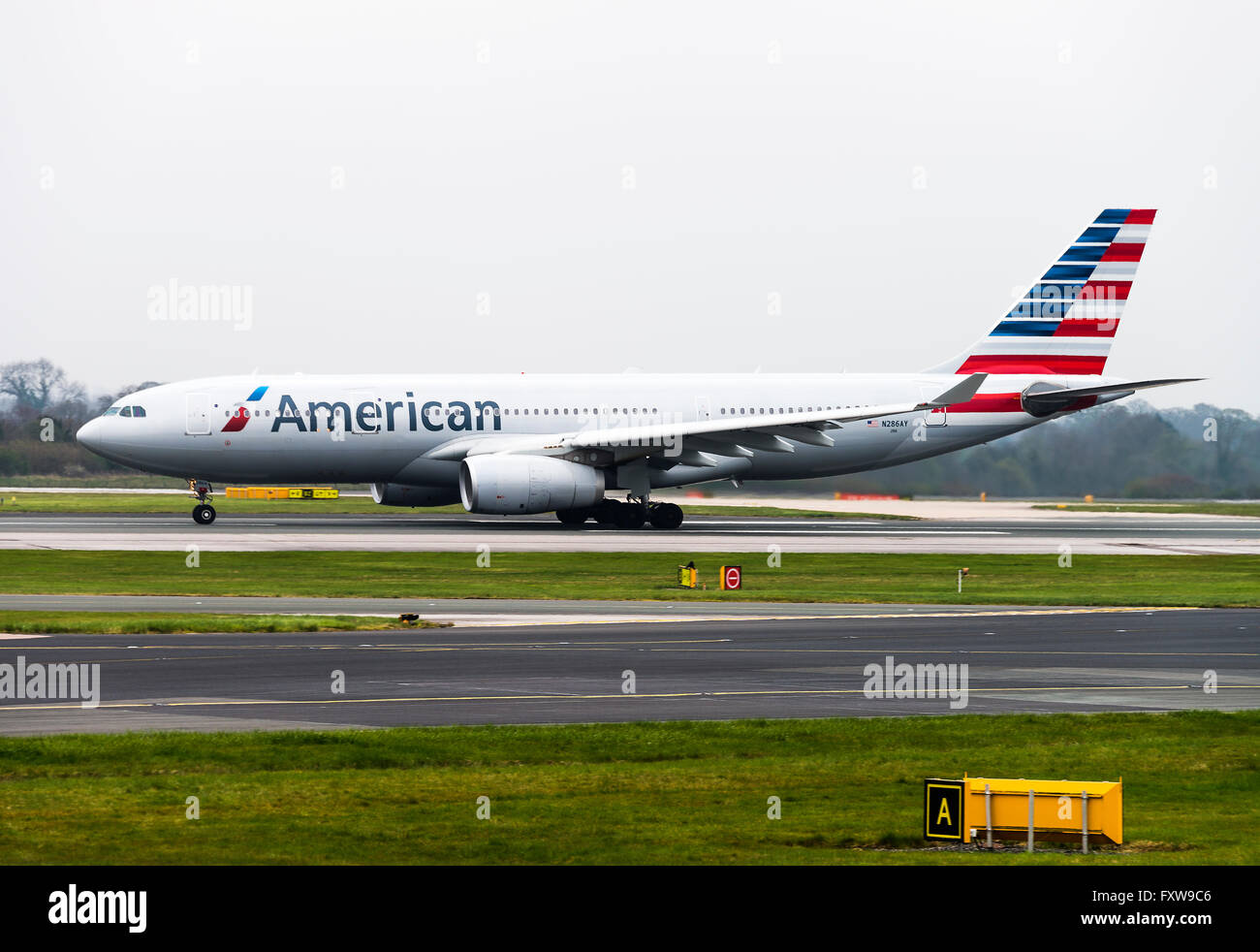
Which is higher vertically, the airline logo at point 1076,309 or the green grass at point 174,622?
the airline logo at point 1076,309

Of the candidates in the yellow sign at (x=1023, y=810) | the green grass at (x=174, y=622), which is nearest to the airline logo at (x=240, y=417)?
the green grass at (x=174, y=622)

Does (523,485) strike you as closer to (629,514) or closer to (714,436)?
(629,514)

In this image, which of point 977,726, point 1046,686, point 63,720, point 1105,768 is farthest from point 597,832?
point 1046,686

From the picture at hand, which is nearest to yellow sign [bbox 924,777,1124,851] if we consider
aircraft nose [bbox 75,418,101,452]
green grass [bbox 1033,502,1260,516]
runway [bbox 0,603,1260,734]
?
runway [bbox 0,603,1260,734]

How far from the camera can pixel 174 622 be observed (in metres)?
31.9

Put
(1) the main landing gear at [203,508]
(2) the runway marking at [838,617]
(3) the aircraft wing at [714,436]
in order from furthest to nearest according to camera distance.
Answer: (1) the main landing gear at [203,508]
(3) the aircraft wing at [714,436]
(2) the runway marking at [838,617]

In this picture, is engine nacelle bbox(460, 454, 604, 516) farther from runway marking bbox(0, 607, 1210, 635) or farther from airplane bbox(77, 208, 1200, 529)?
runway marking bbox(0, 607, 1210, 635)

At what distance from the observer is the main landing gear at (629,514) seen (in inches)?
2448

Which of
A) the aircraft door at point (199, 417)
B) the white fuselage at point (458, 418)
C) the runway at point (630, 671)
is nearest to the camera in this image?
the runway at point (630, 671)

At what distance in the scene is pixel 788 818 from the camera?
15.3 m

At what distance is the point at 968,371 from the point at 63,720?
172 feet

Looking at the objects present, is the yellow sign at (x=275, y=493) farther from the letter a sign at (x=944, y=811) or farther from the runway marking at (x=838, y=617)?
the letter a sign at (x=944, y=811)

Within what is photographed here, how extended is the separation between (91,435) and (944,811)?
→ 51.8 meters

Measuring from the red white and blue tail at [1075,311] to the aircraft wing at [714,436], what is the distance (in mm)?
7396
